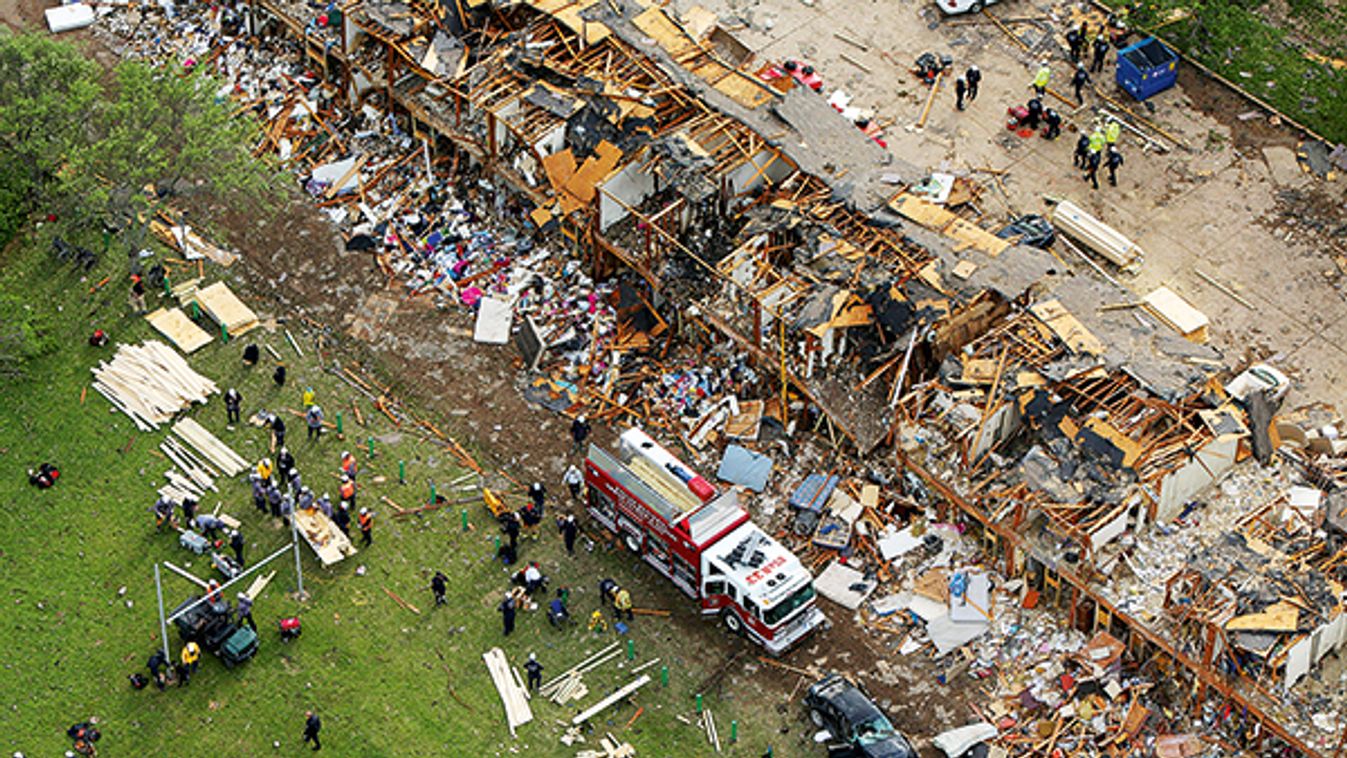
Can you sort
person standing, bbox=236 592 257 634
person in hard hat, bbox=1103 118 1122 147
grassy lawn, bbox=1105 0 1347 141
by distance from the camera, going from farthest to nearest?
grassy lawn, bbox=1105 0 1347 141, person in hard hat, bbox=1103 118 1122 147, person standing, bbox=236 592 257 634

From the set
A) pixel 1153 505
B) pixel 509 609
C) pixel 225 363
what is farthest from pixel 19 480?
pixel 1153 505

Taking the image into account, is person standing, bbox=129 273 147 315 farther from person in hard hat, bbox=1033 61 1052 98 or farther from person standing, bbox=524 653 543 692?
person in hard hat, bbox=1033 61 1052 98

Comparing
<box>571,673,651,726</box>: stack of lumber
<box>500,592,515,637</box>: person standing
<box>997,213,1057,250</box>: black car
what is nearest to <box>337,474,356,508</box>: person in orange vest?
<box>500,592,515,637</box>: person standing

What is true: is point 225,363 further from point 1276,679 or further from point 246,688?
point 1276,679

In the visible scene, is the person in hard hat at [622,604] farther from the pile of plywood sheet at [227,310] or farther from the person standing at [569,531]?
the pile of plywood sheet at [227,310]

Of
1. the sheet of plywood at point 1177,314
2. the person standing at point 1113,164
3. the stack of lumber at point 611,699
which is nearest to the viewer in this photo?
the stack of lumber at point 611,699

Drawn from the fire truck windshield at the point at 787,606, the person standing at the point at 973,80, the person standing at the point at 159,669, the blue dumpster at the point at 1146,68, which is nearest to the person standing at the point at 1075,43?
the blue dumpster at the point at 1146,68
